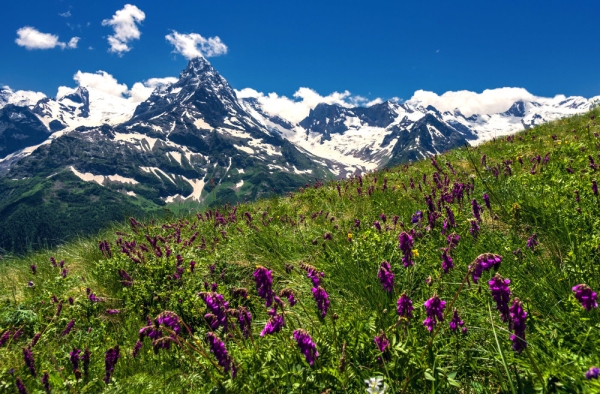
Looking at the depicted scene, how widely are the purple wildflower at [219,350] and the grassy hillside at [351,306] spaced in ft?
0.04

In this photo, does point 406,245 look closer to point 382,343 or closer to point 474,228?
point 382,343

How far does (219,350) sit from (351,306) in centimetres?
227

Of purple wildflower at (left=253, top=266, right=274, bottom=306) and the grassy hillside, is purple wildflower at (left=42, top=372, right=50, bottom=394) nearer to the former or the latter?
the grassy hillside

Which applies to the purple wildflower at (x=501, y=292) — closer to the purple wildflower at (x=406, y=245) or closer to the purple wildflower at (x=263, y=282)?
the purple wildflower at (x=406, y=245)

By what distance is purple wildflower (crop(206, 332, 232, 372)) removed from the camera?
282cm

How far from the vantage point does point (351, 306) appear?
465 centimetres

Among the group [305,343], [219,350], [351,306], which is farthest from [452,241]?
[219,350]

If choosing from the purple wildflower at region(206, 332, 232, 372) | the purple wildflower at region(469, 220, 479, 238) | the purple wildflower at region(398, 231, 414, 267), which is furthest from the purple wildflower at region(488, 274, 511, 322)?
the purple wildflower at region(469, 220, 479, 238)

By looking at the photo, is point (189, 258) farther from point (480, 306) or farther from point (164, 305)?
point (480, 306)

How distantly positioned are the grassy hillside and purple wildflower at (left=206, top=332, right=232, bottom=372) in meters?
0.01

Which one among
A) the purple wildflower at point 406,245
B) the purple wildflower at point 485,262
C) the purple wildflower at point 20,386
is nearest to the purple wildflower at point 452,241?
the purple wildflower at point 406,245

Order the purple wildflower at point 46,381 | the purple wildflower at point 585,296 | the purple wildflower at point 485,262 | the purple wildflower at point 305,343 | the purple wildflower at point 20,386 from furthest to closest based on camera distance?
the purple wildflower at point 46,381 < the purple wildflower at point 20,386 < the purple wildflower at point 305,343 < the purple wildflower at point 485,262 < the purple wildflower at point 585,296

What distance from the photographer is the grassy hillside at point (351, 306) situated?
289 cm

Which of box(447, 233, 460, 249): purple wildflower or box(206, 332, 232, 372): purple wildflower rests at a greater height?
box(447, 233, 460, 249): purple wildflower
